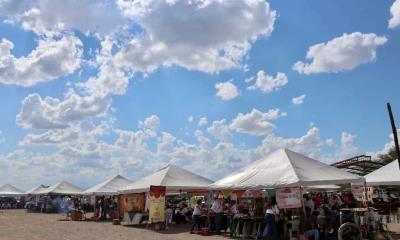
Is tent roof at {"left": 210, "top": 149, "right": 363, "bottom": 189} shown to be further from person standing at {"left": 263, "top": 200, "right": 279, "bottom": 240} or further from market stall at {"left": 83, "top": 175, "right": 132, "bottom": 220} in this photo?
market stall at {"left": 83, "top": 175, "right": 132, "bottom": 220}

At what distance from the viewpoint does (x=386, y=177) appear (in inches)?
895

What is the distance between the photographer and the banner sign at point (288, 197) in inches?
587

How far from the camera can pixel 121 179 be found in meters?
34.3

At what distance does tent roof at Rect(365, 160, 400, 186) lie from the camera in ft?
72.3

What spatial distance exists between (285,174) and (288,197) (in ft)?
2.53

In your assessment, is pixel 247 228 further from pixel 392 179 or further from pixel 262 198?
pixel 392 179

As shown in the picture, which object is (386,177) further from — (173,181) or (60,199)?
(60,199)

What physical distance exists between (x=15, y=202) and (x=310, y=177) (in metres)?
56.8

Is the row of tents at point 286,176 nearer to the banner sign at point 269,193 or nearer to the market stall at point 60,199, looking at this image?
the banner sign at point 269,193

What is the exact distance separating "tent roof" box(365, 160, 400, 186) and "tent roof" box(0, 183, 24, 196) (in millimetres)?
47354

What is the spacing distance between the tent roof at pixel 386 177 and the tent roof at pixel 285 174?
682cm

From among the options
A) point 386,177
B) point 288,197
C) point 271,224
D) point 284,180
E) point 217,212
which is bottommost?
point 271,224

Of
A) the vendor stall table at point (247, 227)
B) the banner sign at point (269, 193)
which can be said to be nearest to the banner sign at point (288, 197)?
the banner sign at point (269, 193)

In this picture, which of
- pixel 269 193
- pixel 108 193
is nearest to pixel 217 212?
pixel 269 193
